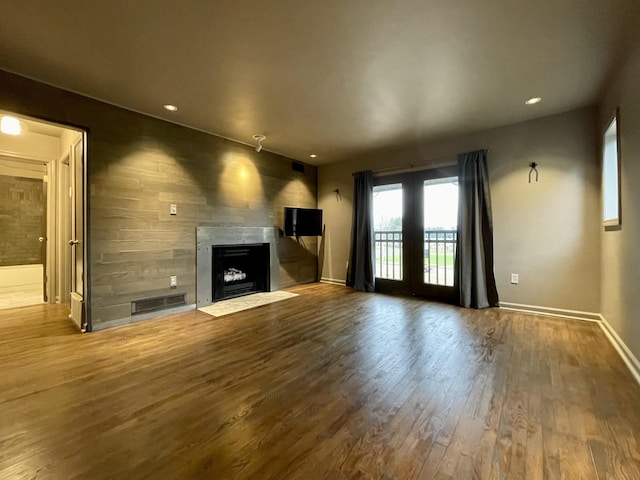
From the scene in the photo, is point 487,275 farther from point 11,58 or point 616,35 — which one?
point 11,58

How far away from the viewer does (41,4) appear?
68.2 inches

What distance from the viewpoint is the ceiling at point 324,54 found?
5.91 ft

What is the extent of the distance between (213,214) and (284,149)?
5.59ft

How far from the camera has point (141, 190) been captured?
132 inches

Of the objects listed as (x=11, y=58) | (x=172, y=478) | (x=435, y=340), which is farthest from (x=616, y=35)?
(x=11, y=58)

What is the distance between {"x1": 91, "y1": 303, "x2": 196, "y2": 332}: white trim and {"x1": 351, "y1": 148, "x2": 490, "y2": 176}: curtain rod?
3764 mm

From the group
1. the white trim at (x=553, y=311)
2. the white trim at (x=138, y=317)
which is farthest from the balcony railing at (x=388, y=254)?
the white trim at (x=138, y=317)

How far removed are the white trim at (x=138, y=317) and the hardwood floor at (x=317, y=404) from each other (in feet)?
0.55

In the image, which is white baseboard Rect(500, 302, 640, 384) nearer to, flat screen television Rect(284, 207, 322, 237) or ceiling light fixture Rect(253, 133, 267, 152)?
flat screen television Rect(284, 207, 322, 237)

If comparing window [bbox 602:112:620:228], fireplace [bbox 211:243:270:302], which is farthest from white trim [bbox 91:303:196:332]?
window [bbox 602:112:620:228]

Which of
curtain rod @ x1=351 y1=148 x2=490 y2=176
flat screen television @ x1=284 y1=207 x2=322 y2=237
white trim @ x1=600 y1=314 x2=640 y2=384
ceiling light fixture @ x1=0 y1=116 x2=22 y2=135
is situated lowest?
white trim @ x1=600 y1=314 x2=640 y2=384

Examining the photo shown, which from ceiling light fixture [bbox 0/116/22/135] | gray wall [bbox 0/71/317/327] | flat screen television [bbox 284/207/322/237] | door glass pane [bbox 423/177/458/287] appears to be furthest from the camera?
flat screen television [bbox 284/207/322/237]


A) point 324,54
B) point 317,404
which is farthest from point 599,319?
point 324,54

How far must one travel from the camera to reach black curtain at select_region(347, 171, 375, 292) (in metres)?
5.07
